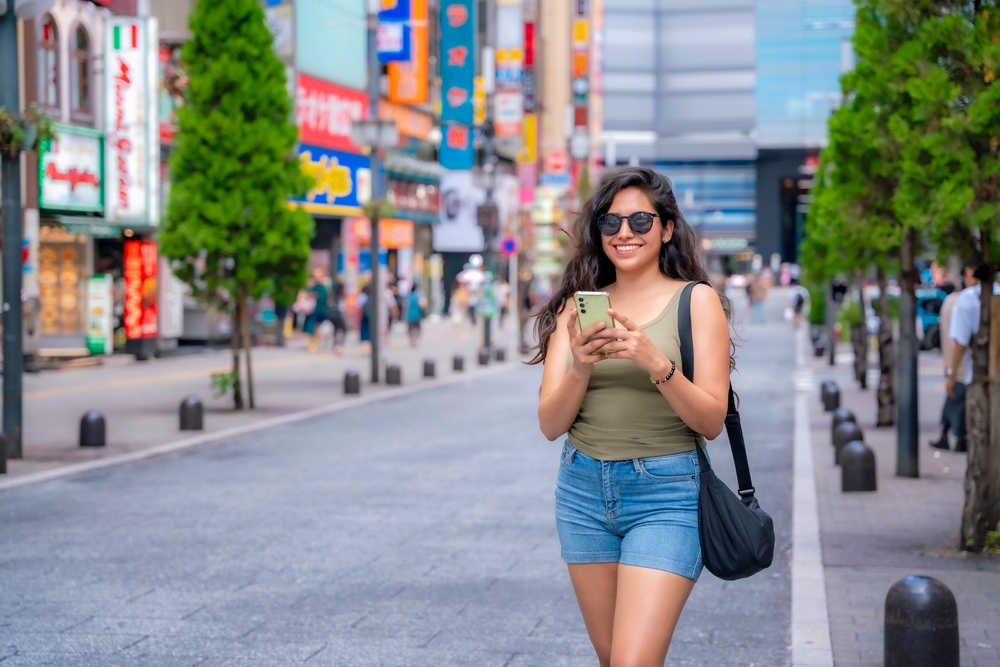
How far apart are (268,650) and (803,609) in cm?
265

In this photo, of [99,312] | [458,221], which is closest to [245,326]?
[99,312]

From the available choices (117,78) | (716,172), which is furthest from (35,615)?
(716,172)

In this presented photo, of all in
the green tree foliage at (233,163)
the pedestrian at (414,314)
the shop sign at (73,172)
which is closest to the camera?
the green tree foliage at (233,163)

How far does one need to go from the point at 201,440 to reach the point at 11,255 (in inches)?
117

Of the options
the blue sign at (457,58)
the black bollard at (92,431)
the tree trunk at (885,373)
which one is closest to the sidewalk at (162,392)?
the black bollard at (92,431)

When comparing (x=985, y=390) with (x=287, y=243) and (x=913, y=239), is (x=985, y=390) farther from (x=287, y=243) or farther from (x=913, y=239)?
(x=287, y=243)

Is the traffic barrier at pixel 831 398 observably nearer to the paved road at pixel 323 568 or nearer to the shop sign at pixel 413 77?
the paved road at pixel 323 568

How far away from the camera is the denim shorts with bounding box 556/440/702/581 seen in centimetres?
351

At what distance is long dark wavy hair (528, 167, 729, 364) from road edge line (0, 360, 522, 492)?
7.92m

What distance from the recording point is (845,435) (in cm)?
1173

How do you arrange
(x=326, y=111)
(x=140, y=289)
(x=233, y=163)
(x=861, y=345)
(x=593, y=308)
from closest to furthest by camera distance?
(x=593, y=308) < (x=233, y=163) < (x=861, y=345) < (x=140, y=289) < (x=326, y=111)

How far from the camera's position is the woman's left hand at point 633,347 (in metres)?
3.27

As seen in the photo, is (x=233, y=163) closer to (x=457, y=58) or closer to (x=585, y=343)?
(x=585, y=343)

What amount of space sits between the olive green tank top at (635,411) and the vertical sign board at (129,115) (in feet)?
74.3
